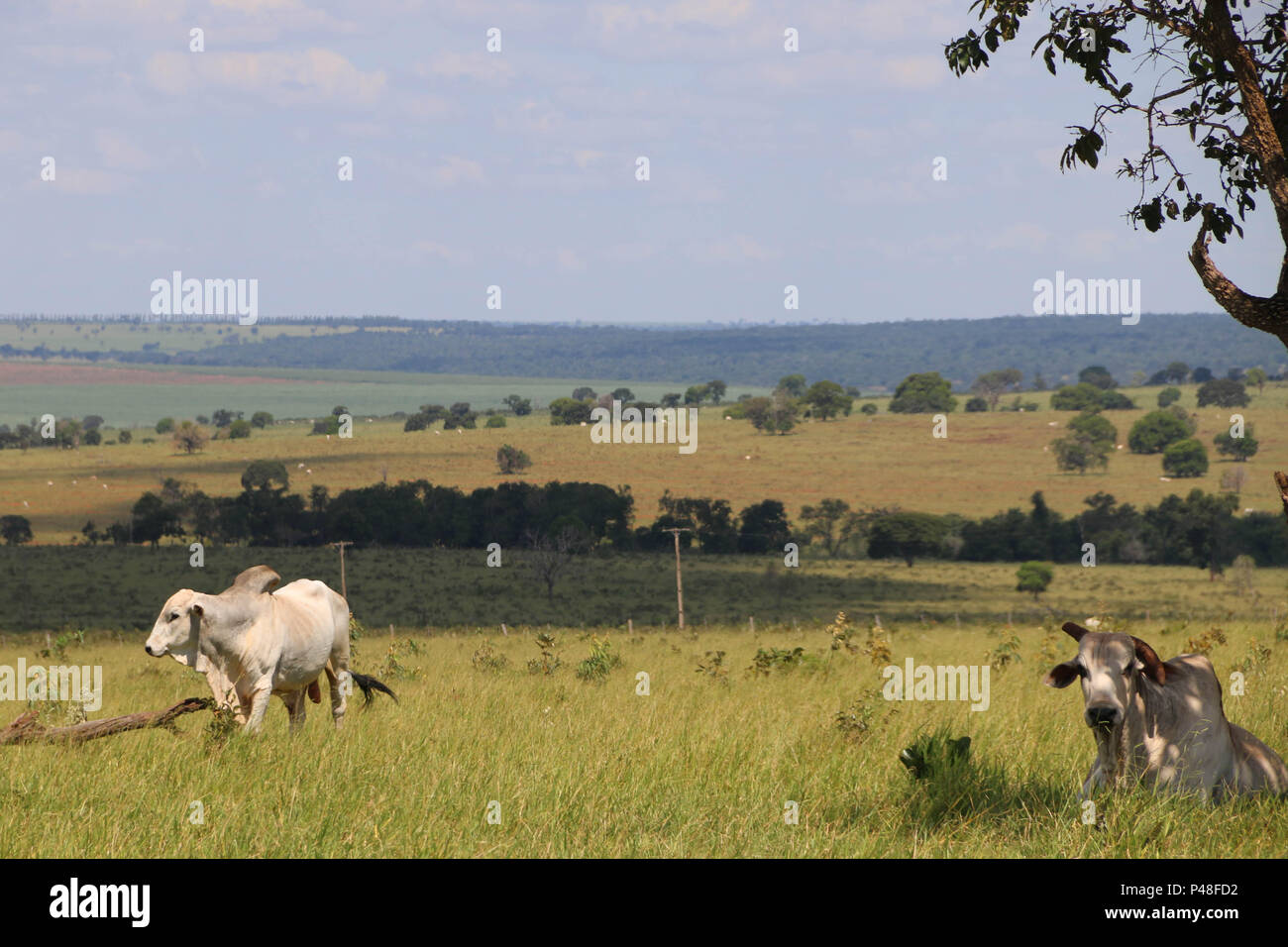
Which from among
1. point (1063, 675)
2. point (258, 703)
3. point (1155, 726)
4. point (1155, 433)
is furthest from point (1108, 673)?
point (1155, 433)

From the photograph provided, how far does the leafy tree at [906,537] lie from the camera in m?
110

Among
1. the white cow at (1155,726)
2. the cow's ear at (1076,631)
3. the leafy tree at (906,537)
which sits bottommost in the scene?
the leafy tree at (906,537)

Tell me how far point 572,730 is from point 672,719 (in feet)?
3.87

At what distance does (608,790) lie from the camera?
25.2 feet

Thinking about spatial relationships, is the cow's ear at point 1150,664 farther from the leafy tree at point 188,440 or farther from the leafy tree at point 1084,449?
the leafy tree at point 188,440

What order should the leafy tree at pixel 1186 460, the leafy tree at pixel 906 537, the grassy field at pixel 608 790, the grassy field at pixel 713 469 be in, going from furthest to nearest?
the leafy tree at pixel 1186 460
the grassy field at pixel 713 469
the leafy tree at pixel 906 537
the grassy field at pixel 608 790

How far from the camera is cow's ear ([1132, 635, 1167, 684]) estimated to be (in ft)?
22.3

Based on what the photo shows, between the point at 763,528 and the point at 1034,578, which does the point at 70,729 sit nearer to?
the point at 1034,578

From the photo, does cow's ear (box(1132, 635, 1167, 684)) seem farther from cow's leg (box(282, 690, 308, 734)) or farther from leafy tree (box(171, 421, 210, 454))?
leafy tree (box(171, 421, 210, 454))

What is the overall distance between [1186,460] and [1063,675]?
159294 mm

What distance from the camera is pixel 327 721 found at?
11328 millimetres

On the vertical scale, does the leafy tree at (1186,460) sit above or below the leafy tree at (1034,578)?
above

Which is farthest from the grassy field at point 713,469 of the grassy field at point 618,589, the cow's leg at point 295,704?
the cow's leg at point 295,704

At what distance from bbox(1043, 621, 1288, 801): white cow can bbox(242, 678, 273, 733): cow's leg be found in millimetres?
5726
